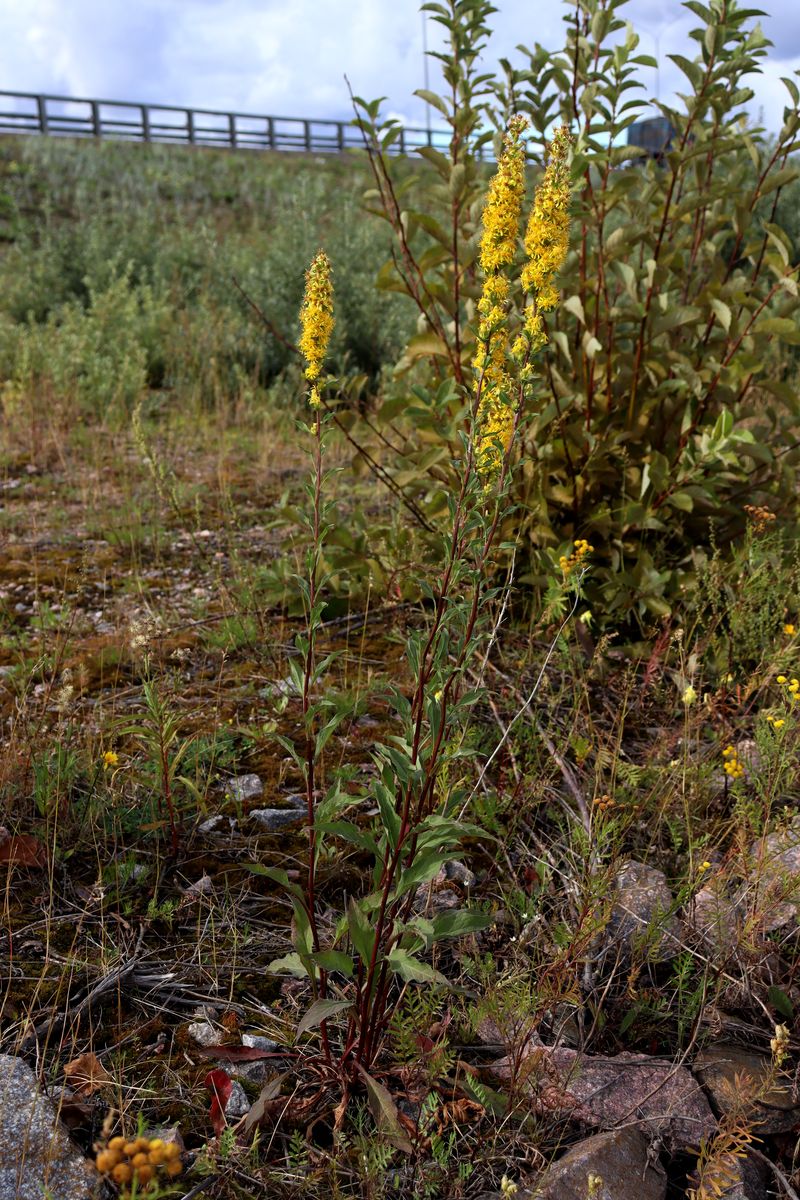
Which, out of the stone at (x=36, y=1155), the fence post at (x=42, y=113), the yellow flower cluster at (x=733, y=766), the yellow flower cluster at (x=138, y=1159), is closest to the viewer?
the yellow flower cluster at (x=138, y=1159)

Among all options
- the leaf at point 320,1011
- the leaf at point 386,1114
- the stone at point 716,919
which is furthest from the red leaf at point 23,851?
the stone at point 716,919

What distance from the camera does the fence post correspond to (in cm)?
2134

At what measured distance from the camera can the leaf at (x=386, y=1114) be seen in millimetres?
1530

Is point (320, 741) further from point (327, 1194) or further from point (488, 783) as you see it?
point (488, 783)

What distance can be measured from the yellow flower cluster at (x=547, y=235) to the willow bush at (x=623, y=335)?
4.15 ft

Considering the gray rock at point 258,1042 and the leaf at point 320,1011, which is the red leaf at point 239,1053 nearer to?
the gray rock at point 258,1042

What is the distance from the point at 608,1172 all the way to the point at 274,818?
1.23 meters

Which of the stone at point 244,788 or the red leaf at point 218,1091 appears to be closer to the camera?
the red leaf at point 218,1091

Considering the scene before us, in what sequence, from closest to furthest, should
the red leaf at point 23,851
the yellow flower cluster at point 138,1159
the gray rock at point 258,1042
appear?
the yellow flower cluster at point 138,1159 → the gray rock at point 258,1042 → the red leaf at point 23,851

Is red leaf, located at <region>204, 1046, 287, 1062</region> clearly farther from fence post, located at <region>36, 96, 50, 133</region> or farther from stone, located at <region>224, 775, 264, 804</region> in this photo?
fence post, located at <region>36, 96, 50, 133</region>

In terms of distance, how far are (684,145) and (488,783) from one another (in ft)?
7.82

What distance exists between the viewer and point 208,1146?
147 cm

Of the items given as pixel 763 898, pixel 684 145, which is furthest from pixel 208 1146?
pixel 684 145

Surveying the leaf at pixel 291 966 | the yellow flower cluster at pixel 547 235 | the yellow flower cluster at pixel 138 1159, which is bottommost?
the leaf at pixel 291 966
